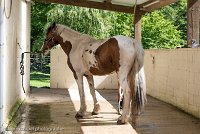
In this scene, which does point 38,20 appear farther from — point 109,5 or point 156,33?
point 109,5

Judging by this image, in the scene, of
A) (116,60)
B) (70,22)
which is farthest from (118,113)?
(70,22)

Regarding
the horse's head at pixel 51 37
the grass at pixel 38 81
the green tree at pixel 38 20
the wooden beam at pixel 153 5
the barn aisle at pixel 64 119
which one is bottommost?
the grass at pixel 38 81

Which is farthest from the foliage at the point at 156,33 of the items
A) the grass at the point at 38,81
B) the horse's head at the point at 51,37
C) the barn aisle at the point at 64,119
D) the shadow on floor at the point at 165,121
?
the horse's head at the point at 51,37

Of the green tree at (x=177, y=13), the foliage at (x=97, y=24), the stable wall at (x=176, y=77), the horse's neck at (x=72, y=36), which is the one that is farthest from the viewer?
the green tree at (x=177, y=13)

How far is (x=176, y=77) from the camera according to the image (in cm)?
746

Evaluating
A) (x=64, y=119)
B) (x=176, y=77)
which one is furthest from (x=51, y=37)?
(x=176, y=77)

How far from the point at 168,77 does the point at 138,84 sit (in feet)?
8.73

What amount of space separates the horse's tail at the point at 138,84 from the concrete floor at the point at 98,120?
1.04 ft

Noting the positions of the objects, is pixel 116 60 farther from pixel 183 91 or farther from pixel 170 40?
pixel 170 40

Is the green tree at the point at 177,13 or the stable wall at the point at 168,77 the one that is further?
the green tree at the point at 177,13

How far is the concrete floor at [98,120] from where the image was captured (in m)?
5.11

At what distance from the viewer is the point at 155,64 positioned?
30.5 ft

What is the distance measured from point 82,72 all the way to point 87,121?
92 cm

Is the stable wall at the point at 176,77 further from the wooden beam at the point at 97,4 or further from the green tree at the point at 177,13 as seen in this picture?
the green tree at the point at 177,13
